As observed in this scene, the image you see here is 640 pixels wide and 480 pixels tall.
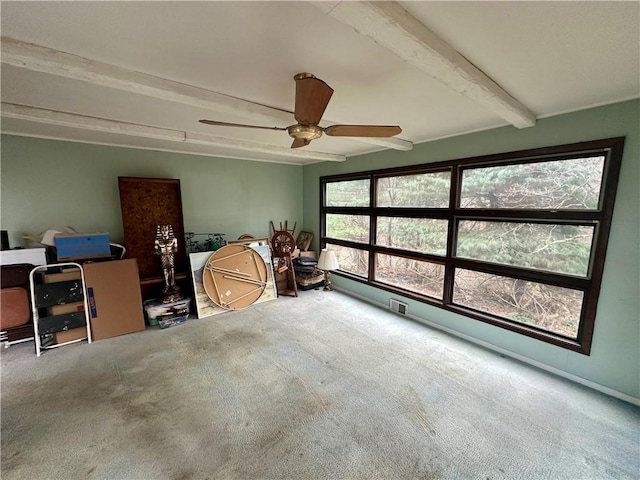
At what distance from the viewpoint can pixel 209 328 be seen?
346cm

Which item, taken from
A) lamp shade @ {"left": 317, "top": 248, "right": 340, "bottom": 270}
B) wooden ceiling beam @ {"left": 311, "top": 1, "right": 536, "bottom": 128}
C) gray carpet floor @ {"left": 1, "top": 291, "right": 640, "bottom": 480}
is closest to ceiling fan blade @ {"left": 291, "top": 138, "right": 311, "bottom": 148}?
wooden ceiling beam @ {"left": 311, "top": 1, "right": 536, "bottom": 128}

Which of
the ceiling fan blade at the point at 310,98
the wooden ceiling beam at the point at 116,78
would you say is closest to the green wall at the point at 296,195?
the ceiling fan blade at the point at 310,98

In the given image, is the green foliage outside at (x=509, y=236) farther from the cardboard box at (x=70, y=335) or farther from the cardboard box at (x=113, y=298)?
the cardboard box at (x=70, y=335)

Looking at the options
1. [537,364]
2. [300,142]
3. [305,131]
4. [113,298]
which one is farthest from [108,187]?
[537,364]

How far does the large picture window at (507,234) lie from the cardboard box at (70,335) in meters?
4.11

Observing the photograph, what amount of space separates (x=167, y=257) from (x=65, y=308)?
1220mm

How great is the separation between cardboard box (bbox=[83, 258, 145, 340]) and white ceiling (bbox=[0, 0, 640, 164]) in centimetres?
180

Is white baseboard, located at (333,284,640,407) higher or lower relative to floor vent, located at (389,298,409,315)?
lower

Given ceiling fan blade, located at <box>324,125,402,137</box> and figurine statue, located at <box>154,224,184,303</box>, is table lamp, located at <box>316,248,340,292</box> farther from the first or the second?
ceiling fan blade, located at <box>324,125,402,137</box>

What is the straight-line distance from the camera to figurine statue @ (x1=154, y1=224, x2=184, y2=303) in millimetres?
3652

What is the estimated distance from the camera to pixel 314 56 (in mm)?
1481

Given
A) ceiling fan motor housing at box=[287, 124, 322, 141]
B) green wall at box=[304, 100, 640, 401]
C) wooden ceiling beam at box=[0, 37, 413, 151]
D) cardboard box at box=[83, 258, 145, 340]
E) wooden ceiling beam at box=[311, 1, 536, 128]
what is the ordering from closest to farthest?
wooden ceiling beam at box=[311, 1, 536, 128] < wooden ceiling beam at box=[0, 37, 413, 151] < ceiling fan motor housing at box=[287, 124, 322, 141] < green wall at box=[304, 100, 640, 401] < cardboard box at box=[83, 258, 145, 340]

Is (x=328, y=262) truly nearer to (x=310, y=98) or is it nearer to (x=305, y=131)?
(x=305, y=131)

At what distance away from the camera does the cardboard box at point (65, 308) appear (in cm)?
301
